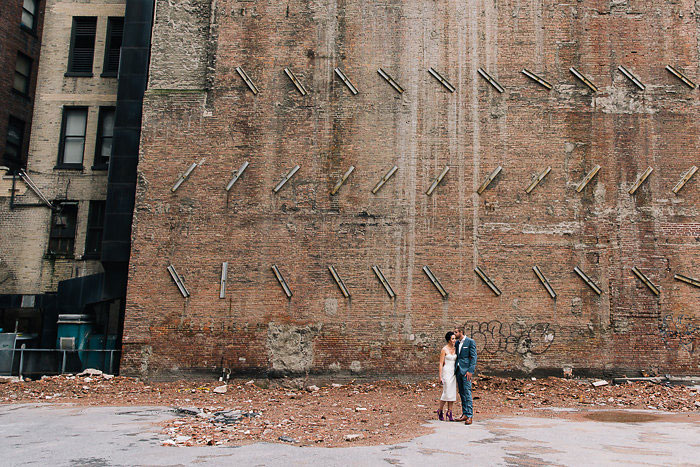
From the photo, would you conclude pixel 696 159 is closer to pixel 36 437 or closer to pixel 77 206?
pixel 36 437

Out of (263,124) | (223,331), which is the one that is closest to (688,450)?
(223,331)

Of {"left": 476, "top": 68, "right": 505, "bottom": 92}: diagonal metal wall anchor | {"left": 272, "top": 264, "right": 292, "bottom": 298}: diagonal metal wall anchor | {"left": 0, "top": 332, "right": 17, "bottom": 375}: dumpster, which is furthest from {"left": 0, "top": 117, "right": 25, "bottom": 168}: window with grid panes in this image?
{"left": 476, "top": 68, "right": 505, "bottom": 92}: diagonal metal wall anchor

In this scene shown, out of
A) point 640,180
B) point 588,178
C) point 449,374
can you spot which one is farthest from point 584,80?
point 449,374

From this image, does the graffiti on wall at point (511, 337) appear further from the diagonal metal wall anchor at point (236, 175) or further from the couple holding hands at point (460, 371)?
the diagonal metal wall anchor at point (236, 175)

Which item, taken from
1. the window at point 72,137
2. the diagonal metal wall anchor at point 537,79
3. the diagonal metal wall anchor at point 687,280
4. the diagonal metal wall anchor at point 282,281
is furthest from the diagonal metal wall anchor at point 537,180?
the window at point 72,137

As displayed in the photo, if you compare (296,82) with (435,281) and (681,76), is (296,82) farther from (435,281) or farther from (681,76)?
(681,76)

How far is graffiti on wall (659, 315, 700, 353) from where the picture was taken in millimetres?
13141

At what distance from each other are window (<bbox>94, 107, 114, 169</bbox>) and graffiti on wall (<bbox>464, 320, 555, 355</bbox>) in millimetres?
13467

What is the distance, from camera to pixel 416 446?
6.90m

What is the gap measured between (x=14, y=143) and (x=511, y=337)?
1911 centimetres

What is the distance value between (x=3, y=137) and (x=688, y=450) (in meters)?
22.3

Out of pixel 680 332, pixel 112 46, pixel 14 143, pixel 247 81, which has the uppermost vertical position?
pixel 112 46

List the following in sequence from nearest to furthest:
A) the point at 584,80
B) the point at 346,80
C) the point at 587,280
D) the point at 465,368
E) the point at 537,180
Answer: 1. the point at 465,368
2. the point at 587,280
3. the point at 537,180
4. the point at 584,80
5. the point at 346,80

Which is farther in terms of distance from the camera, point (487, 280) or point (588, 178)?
point (588, 178)
